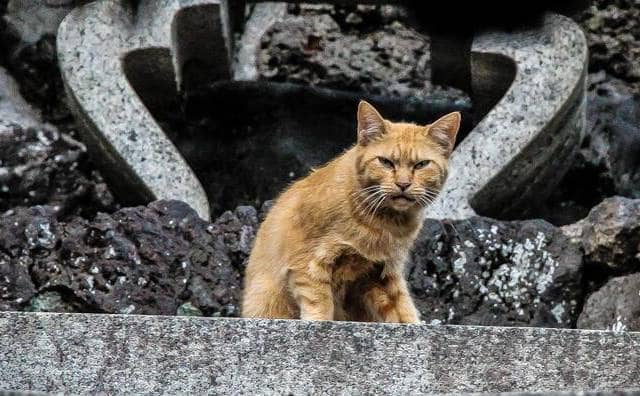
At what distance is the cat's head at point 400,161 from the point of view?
5762 millimetres

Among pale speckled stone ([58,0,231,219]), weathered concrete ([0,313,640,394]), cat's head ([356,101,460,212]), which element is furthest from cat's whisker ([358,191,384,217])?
pale speckled stone ([58,0,231,219])


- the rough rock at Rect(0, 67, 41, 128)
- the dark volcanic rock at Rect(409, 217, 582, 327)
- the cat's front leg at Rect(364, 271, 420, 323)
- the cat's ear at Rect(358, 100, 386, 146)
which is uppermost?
the cat's ear at Rect(358, 100, 386, 146)

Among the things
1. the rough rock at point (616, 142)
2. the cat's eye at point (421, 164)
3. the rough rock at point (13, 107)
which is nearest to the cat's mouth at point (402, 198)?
the cat's eye at point (421, 164)

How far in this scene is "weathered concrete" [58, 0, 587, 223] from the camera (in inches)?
292

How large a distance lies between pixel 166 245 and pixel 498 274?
1.43 meters

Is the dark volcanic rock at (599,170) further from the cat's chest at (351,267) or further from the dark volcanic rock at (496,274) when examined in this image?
the cat's chest at (351,267)

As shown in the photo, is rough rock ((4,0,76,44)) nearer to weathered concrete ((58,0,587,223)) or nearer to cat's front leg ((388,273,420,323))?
weathered concrete ((58,0,587,223))

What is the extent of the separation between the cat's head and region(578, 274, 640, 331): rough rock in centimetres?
100

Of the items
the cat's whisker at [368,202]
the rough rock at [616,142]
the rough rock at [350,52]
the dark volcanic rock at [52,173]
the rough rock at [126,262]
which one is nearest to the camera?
the cat's whisker at [368,202]

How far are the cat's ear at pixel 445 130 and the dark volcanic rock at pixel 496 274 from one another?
96cm

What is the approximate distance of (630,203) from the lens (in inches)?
271

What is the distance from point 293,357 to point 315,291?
0.87m

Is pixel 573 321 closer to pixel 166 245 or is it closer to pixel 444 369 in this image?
pixel 166 245

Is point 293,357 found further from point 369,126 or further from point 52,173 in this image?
point 52,173
